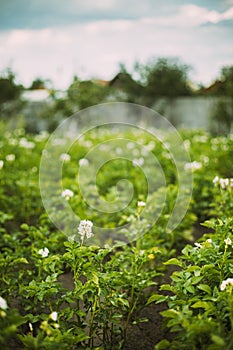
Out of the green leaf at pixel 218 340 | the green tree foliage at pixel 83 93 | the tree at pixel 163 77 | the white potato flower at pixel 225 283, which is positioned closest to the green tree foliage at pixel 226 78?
the tree at pixel 163 77

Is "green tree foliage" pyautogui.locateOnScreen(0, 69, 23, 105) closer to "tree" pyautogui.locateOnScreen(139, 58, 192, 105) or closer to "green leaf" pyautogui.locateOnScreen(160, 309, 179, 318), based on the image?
"tree" pyautogui.locateOnScreen(139, 58, 192, 105)

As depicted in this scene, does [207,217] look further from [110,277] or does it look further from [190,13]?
[190,13]

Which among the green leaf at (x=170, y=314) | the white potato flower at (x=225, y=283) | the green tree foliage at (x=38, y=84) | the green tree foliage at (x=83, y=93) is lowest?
the green leaf at (x=170, y=314)

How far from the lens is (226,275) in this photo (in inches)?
72.8

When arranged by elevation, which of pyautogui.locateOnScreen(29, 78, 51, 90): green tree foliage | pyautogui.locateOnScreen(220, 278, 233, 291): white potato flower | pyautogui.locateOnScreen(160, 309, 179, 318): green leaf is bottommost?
pyautogui.locateOnScreen(160, 309, 179, 318): green leaf

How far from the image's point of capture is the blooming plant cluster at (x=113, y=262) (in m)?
1.62

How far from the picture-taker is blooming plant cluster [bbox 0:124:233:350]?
5.32 ft

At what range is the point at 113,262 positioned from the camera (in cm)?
211

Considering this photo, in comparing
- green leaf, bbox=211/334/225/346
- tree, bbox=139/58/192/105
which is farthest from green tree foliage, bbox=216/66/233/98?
green leaf, bbox=211/334/225/346

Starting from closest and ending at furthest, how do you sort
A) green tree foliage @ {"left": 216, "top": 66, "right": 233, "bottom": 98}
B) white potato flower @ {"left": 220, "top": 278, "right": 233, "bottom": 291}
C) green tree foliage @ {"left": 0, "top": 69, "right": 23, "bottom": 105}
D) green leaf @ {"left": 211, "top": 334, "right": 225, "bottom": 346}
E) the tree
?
1. green leaf @ {"left": 211, "top": 334, "right": 225, "bottom": 346}
2. white potato flower @ {"left": 220, "top": 278, "right": 233, "bottom": 291}
3. green tree foliage @ {"left": 216, "top": 66, "right": 233, "bottom": 98}
4. green tree foliage @ {"left": 0, "top": 69, "right": 23, "bottom": 105}
5. the tree

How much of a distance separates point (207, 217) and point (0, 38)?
4.35 meters

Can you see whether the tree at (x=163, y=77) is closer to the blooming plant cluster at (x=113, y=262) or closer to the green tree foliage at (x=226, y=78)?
the green tree foliage at (x=226, y=78)

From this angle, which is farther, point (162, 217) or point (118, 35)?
point (118, 35)

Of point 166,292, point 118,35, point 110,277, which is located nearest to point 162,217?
point 166,292
